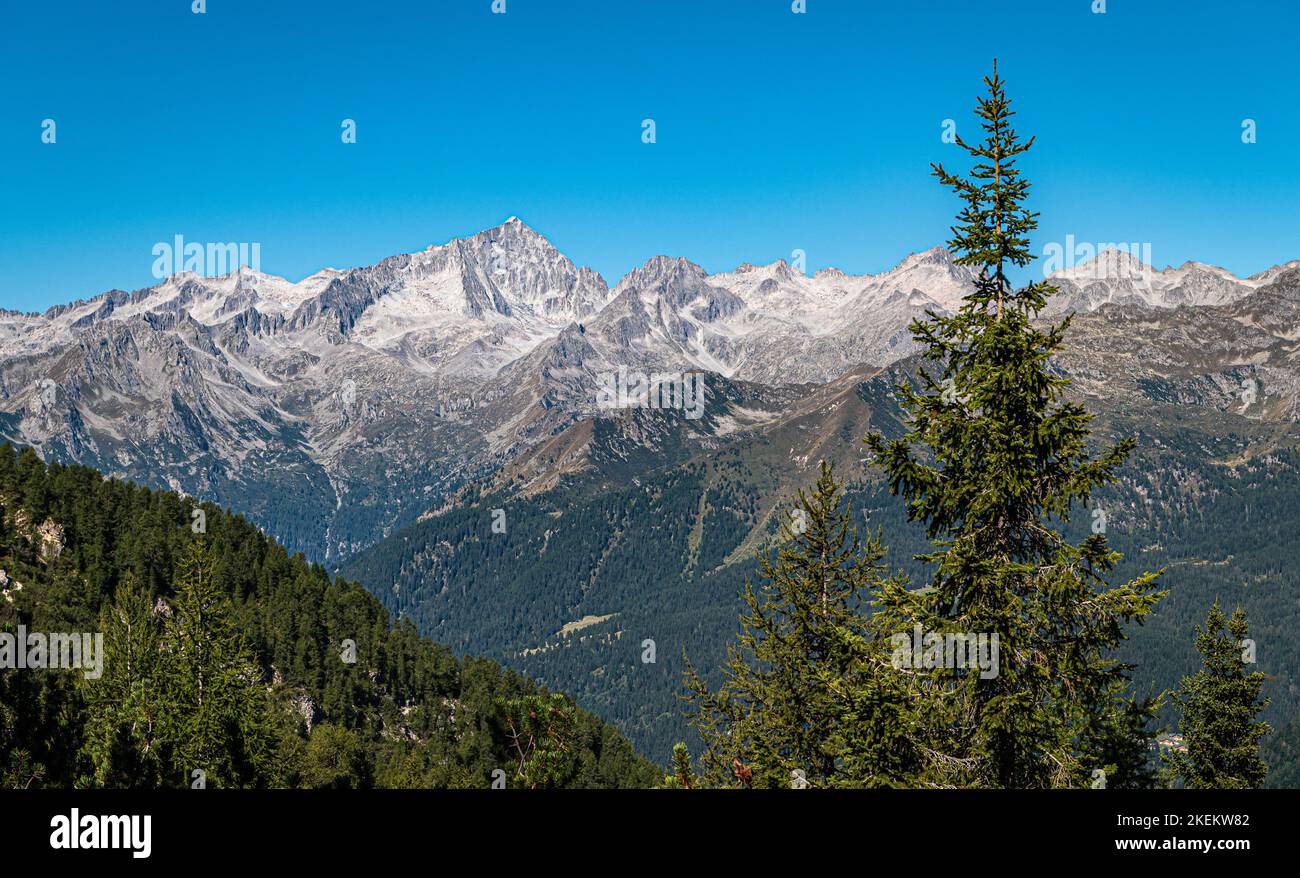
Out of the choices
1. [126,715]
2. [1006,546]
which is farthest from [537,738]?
[126,715]

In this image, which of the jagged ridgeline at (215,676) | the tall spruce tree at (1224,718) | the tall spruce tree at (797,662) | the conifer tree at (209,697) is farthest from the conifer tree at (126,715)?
→ the tall spruce tree at (1224,718)

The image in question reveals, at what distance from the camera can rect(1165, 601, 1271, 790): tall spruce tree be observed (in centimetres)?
4722

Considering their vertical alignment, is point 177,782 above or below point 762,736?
below

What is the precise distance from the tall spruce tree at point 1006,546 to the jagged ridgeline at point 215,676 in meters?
15.1

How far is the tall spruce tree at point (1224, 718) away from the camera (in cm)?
4722

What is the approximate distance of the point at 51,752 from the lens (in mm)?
38469

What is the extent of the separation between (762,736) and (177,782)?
87.5 ft

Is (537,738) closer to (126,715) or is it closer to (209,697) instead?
(126,715)

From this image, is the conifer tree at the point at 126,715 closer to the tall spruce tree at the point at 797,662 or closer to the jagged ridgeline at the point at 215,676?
the jagged ridgeline at the point at 215,676

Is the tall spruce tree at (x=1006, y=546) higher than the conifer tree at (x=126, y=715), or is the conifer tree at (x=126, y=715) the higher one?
the tall spruce tree at (x=1006, y=546)

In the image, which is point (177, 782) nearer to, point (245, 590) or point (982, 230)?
point (982, 230)

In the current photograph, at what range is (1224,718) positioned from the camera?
1868 inches
